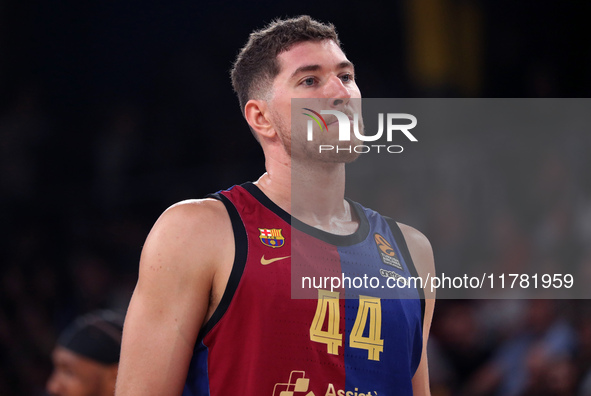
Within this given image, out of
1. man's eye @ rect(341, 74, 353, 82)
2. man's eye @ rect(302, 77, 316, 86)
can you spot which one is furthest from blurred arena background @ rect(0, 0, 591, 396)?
man's eye @ rect(302, 77, 316, 86)

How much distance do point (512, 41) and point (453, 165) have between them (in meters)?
1.87

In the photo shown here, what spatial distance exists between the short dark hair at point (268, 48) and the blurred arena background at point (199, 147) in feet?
9.38

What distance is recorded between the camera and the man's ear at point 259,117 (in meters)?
2.62

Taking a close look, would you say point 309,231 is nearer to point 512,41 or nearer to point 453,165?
point 453,165

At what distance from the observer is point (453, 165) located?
19.7 ft

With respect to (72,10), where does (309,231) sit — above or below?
below

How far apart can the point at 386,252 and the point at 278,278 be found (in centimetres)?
56

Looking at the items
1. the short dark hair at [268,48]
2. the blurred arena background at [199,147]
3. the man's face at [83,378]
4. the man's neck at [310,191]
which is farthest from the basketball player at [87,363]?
the blurred arena background at [199,147]

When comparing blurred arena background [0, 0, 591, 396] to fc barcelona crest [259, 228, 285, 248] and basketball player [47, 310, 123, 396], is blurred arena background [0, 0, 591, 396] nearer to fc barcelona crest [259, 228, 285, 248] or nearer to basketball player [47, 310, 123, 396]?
basketball player [47, 310, 123, 396]

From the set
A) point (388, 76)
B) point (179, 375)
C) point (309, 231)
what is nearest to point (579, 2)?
point (388, 76)

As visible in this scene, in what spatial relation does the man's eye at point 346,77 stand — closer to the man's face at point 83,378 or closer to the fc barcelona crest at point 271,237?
the fc barcelona crest at point 271,237

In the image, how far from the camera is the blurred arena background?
16.8 feet

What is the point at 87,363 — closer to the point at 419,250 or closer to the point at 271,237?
the point at 271,237

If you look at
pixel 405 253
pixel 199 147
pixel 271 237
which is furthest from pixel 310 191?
pixel 199 147
